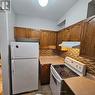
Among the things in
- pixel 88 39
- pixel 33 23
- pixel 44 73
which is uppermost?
pixel 33 23

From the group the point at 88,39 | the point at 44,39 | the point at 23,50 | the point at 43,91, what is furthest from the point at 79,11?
the point at 43,91

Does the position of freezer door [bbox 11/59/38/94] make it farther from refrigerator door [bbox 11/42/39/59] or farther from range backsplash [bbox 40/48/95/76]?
range backsplash [bbox 40/48/95/76]

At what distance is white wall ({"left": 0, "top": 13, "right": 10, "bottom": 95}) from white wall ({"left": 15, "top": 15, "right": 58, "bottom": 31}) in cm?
131

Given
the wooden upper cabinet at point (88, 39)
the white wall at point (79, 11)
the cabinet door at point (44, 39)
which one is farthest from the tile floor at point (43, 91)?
the white wall at point (79, 11)

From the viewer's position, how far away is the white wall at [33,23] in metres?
3.00

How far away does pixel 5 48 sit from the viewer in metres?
1.79

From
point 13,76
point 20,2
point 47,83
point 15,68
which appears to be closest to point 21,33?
point 20,2

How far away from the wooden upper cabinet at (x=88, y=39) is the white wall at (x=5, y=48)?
5.55 feet

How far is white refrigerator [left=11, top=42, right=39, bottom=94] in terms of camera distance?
6.46 feet

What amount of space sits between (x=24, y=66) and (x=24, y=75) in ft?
0.86

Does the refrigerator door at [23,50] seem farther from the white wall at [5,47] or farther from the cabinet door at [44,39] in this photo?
the cabinet door at [44,39]

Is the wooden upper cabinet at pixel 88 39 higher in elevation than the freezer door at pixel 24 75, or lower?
higher

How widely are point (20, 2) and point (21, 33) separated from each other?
3.34ft

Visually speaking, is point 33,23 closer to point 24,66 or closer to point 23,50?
point 23,50
